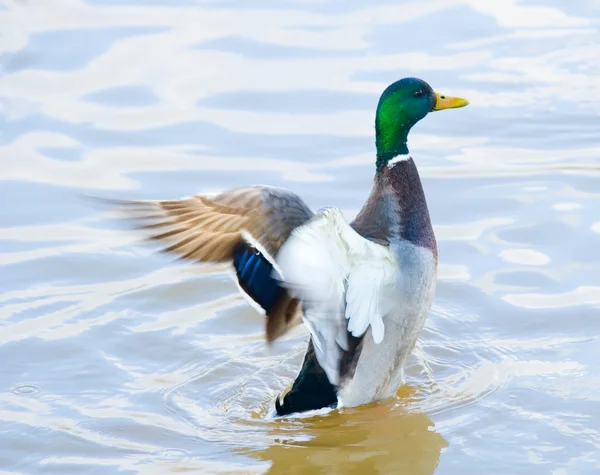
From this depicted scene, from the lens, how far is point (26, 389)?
5.34 meters

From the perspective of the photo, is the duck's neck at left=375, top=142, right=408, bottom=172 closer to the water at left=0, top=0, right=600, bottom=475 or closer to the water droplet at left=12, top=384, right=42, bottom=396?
the water at left=0, top=0, right=600, bottom=475

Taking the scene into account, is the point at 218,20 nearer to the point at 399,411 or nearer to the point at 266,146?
the point at 266,146

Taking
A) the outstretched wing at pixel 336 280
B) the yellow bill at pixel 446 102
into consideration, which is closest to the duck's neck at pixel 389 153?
the yellow bill at pixel 446 102

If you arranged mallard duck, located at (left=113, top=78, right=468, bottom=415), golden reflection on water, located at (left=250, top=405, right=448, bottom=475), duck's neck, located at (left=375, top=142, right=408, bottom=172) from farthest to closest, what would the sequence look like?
duck's neck, located at (left=375, top=142, right=408, bottom=172) → golden reflection on water, located at (left=250, top=405, right=448, bottom=475) → mallard duck, located at (left=113, top=78, right=468, bottom=415)

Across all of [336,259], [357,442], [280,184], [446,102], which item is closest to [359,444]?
[357,442]

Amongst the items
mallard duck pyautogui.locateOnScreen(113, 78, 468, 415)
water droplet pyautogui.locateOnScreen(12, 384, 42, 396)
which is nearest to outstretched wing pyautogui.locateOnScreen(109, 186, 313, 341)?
mallard duck pyautogui.locateOnScreen(113, 78, 468, 415)

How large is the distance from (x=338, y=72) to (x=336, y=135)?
1010mm

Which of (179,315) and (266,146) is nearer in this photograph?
(179,315)

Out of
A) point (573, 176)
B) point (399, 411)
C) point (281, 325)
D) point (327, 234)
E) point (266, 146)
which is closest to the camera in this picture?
point (327, 234)

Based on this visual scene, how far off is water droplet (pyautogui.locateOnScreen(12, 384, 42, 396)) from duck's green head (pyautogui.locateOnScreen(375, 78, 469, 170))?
5.69ft

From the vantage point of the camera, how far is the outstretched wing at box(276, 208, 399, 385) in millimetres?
4371

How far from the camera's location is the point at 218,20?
9.65 metres

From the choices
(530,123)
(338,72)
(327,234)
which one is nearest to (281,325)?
(327,234)

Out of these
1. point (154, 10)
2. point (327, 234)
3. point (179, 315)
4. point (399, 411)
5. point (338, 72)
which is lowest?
point (399, 411)
